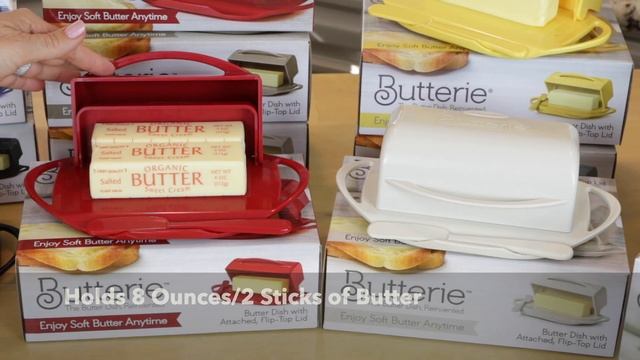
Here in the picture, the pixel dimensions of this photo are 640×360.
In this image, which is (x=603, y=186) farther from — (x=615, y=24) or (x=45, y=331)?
(x=45, y=331)

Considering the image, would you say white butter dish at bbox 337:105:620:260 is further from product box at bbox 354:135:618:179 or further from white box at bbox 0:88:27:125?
white box at bbox 0:88:27:125

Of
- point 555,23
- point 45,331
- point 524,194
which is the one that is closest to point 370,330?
point 524,194

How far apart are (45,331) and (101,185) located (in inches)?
5.8

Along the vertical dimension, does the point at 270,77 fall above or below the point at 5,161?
above

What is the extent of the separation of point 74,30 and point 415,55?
366 mm

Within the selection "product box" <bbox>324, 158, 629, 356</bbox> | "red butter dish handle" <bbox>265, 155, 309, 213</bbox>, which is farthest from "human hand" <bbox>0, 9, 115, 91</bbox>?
"product box" <bbox>324, 158, 629, 356</bbox>

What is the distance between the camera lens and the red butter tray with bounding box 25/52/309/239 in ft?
3.09

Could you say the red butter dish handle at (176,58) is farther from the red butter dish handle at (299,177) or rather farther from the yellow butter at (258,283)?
the yellow butter at (258,283)

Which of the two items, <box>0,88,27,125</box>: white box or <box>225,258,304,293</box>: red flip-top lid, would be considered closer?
<box>225,258,304,293</box>: red flip-top lid

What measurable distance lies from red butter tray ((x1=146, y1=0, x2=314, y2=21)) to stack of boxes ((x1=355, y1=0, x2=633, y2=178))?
92 millimetres

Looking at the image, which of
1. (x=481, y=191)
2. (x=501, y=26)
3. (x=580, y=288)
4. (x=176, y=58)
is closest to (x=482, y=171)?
(x=481, y=191)

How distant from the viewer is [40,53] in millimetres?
1013

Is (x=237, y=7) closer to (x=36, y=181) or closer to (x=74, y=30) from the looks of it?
(x=74, y=30)

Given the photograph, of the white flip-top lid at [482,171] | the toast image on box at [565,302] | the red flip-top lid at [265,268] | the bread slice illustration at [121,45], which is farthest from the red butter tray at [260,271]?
A: the bread slice illustration at [121,45]
